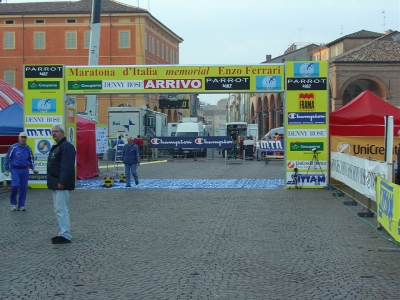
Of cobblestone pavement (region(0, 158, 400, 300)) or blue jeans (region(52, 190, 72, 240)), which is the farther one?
blue jeans (region(52, 190, 72, 240))

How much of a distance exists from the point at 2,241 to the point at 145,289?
416cm

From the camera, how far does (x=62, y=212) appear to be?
10.4 meters

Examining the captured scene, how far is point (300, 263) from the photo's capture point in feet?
28.6

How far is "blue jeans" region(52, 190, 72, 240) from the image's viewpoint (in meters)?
10.4

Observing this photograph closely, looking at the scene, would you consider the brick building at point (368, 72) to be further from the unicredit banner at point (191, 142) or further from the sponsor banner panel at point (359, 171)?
the sponsor banner panel at point (359, 171)

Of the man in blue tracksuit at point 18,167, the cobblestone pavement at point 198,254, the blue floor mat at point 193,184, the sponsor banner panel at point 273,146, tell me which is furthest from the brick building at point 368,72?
the man in blue tracksuit at point 18,167

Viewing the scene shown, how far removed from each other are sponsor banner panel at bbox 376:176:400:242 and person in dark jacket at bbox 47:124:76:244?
502 centimetres

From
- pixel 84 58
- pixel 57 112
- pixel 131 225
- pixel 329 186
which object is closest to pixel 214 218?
pixel 131 225

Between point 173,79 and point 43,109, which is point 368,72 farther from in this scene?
point 43,109

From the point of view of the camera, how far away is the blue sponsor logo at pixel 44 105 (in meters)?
21.6

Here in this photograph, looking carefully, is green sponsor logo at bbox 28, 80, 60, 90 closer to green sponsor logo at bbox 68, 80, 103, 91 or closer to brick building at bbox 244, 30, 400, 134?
green sponsor logo at bbox 68, 80, 103, 91

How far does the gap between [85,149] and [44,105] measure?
4.25m

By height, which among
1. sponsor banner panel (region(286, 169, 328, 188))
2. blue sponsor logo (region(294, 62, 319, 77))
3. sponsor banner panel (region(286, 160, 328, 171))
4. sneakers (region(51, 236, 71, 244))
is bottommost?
sneakers (region(51, 236, 71, 244))

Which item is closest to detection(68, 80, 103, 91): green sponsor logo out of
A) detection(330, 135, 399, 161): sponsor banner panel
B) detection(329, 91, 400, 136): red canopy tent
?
detection(329, 91, 400, 136): red canopy tent
